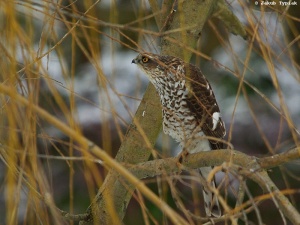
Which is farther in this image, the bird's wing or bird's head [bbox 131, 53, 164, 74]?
bird's head [bbox 131, 53, 164, 74]

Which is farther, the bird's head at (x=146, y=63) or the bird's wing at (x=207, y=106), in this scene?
the bird's head at (x=146, y=63)

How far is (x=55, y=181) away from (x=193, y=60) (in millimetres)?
1640

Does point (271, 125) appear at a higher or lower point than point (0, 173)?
higher

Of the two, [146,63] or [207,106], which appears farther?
[146,63]

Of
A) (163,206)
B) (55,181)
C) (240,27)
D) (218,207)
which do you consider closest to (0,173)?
(55,181)

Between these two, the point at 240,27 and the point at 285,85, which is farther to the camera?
the point at 285,85

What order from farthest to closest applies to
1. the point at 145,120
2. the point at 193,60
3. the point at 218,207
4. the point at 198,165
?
the point at 193,60 → the point at 218,207 → the point at 145,120 → the point at 198,165

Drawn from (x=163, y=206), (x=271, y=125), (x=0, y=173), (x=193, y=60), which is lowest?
(x=0, y=173)

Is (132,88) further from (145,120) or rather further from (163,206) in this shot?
(163,206)

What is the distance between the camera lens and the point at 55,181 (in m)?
6.17

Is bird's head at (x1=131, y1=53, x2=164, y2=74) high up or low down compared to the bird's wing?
up

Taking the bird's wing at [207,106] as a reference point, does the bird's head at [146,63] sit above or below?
above

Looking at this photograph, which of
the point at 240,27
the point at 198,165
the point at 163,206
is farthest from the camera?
the point at 240,27

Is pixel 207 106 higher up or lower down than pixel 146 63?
lower down
